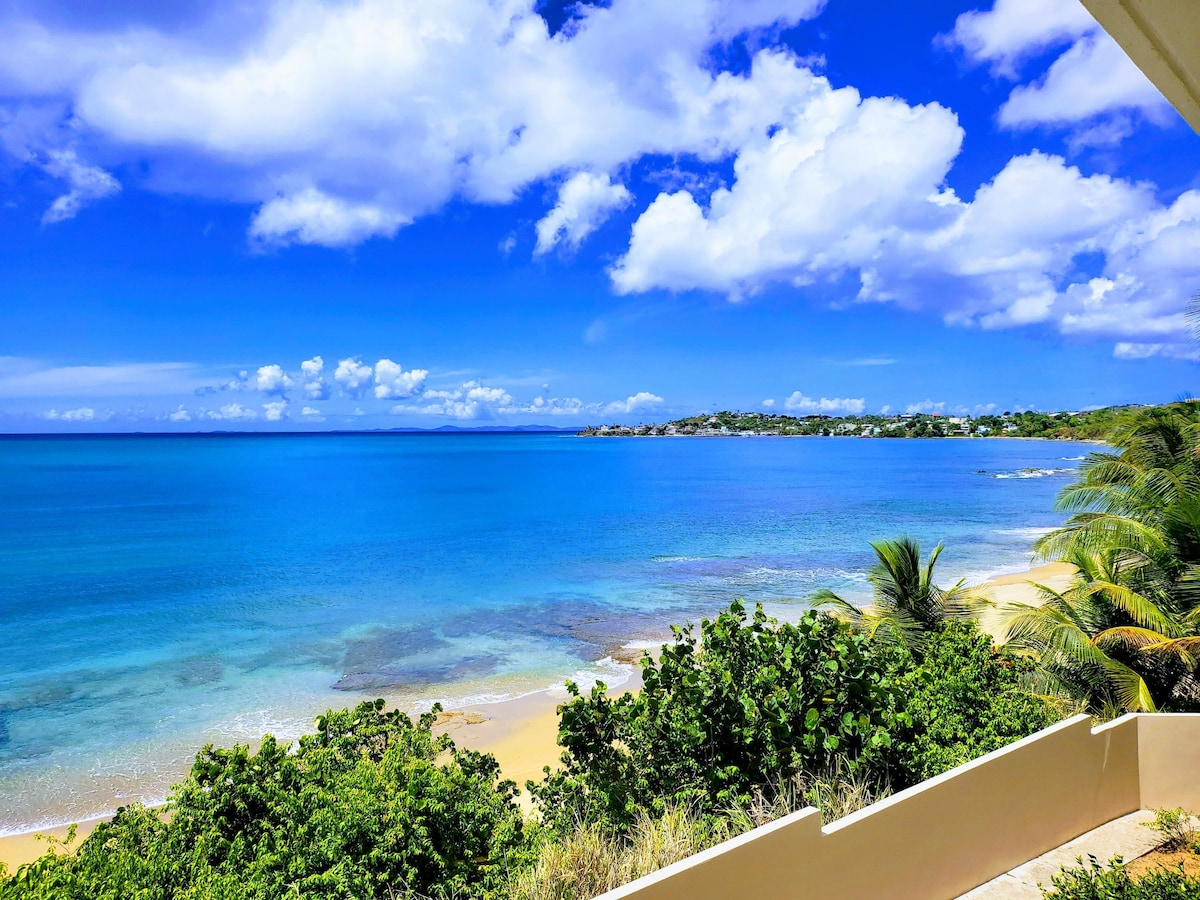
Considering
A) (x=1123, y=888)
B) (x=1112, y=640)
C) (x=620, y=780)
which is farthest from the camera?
(x=1112, y=640)

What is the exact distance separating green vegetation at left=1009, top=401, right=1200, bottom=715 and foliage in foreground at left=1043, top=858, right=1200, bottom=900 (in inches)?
223

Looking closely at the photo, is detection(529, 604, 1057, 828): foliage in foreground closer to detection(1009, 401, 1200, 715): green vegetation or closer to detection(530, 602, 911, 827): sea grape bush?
detection(530, 602, 911, 827): sea grape bush

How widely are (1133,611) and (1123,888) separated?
7.16 metres

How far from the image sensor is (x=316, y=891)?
15.2ft

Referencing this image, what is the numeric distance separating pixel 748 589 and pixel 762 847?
21.5 m

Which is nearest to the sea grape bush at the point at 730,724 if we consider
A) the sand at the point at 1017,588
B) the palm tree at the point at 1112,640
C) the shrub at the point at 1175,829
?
the shrub at the point at 1175,829

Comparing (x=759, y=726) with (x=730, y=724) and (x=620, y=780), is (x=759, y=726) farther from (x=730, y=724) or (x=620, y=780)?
(x=620, y=780)

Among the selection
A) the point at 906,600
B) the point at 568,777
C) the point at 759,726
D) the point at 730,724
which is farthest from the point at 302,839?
the point at 906,600

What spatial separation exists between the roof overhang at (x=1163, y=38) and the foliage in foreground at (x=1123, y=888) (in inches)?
177

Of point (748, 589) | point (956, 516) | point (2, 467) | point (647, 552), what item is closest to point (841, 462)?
point (956, 516)

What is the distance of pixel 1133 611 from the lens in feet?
32.9

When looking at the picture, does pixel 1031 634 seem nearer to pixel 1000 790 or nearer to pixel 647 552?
pixel 1000 790

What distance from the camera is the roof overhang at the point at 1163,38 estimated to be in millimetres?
1475

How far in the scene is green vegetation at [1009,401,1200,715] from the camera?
9828mm
